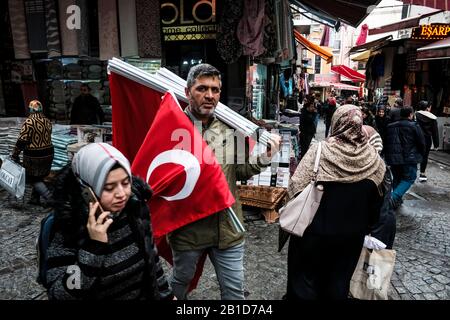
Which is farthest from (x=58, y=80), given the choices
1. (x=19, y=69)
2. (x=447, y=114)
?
(x=447, y=114)

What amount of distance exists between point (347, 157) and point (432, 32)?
1245 cm

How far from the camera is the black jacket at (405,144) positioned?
5984 mm

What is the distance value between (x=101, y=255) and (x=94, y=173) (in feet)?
1.16

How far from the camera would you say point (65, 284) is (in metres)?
1.51

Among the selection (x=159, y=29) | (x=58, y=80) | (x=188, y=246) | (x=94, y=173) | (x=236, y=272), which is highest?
(x=159, y=29)

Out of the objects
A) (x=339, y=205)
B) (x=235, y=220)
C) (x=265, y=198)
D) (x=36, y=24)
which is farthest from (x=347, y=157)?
(x=36, y=24)

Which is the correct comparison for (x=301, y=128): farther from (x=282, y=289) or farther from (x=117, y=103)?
(x=117, y=103)

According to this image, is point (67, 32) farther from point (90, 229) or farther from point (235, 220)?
point (90, 229)

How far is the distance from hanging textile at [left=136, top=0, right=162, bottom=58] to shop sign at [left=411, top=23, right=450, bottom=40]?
33.0 feet

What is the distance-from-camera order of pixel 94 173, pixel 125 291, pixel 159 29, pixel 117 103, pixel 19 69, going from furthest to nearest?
1. pixel 19 69
2. pixel 159 29
3. pixel 117 103
4. pixel 125 291
5. pixel 94 173

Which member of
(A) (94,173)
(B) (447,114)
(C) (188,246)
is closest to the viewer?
(A) (94,173)

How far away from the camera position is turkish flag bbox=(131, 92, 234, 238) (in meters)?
2.29

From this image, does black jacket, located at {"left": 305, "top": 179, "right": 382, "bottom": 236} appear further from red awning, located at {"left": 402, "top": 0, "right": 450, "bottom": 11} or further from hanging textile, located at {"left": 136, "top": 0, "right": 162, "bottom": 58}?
hanging textile, located at {"left": 136, "top": 0, "right": 162, "bottom": 58}

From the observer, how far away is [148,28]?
623 centimetres
